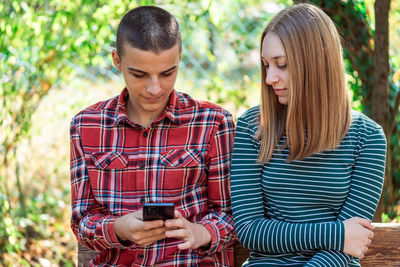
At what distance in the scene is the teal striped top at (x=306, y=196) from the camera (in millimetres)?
2295

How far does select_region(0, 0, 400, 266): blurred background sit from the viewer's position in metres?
3.41

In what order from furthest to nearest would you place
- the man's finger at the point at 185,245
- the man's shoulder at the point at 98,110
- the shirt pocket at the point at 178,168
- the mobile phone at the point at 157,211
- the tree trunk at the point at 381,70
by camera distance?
the tree trunk at the point at 381,70
the man's shoulder at the point at 98,110
the shirt pocket at the point at 178,168
the man's finger at the point at 185,245
the mobile phone at the point at 157,211

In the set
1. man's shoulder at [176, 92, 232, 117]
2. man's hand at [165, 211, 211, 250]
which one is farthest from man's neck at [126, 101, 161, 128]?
man's hand at [165, 211, 211, 250]

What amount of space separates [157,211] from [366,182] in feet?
2.57

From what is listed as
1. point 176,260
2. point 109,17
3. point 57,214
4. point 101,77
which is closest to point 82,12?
point 109,17

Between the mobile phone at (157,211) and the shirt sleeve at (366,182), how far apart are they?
0.55m

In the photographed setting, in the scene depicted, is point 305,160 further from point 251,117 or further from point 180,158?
point 180,158

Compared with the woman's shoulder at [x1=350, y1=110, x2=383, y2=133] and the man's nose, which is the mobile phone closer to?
the man's nose

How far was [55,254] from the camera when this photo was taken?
4.72 meters

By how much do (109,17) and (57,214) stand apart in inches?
69.7

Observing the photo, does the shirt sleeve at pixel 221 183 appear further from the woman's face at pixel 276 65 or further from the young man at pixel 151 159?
the woman's face at pixel 276 65

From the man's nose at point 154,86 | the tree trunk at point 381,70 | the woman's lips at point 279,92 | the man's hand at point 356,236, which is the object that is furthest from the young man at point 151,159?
the tree trunk at point 381,70

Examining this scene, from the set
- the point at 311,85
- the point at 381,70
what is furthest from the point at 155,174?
the point at 381,70

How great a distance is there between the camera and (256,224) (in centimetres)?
239
